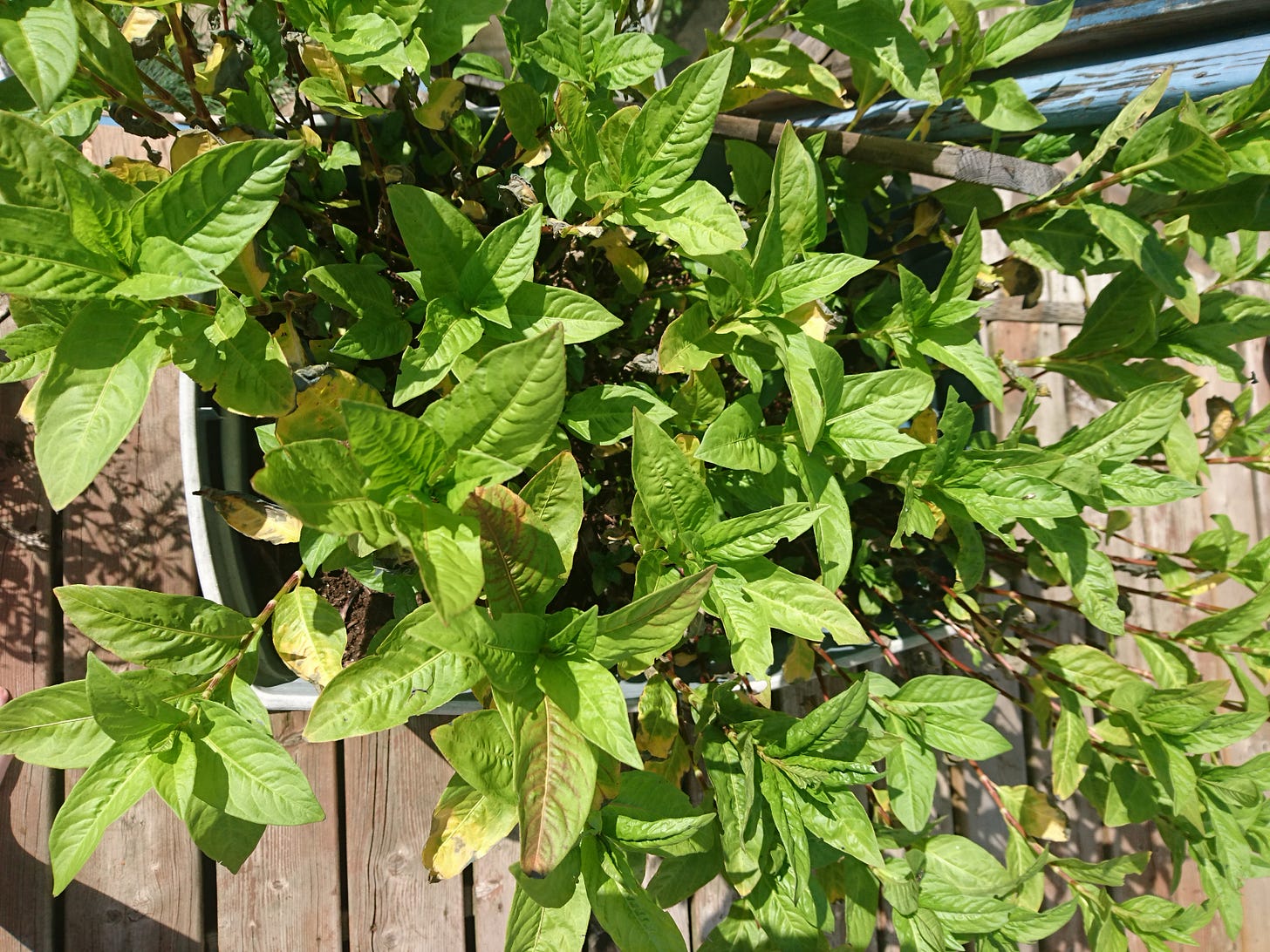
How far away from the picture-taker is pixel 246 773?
0.66 meters

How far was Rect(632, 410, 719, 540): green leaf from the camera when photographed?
0.71 meters

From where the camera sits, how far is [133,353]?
0.60 metres

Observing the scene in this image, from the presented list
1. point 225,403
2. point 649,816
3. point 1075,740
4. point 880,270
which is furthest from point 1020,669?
point 225,403

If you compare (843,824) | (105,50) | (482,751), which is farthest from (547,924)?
(105,50)

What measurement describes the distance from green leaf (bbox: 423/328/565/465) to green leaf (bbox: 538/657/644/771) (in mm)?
180

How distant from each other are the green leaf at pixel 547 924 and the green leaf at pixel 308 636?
0.94 ft

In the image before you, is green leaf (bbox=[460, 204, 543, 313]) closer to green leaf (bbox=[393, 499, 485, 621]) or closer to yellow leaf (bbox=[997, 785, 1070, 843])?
green leaf (bbox=[393, 499, 485, 621])

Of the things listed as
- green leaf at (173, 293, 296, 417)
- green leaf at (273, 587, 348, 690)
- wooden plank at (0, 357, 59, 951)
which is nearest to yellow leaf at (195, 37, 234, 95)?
green leaf at (173, 293, 296, 417)

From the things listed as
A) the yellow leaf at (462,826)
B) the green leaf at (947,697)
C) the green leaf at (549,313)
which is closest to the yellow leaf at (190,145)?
the green leaf at (549,313)

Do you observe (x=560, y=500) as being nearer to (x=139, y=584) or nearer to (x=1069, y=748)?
(x=1069, y=748)

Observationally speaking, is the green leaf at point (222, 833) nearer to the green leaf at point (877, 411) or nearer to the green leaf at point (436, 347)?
the green leaf at point (436, 347)

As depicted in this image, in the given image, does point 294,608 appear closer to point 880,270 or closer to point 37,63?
point 37,63

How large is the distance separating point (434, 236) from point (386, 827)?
1.21 m

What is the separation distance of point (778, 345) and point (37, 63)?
2.04ft
